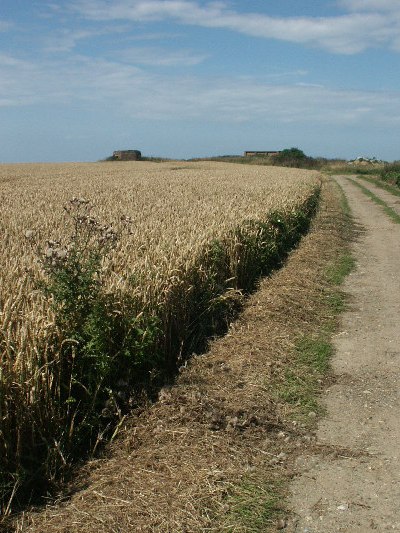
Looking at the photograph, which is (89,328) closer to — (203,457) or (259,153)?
(203,457)

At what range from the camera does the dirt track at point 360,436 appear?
3.86 metres

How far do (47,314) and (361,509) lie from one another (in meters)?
2.55

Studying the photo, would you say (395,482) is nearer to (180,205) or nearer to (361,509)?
(361,509)

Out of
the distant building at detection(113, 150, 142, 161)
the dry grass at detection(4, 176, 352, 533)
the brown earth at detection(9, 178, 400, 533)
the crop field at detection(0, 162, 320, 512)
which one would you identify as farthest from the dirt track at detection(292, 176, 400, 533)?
the distant building at detection(113, 150, 142, 161)

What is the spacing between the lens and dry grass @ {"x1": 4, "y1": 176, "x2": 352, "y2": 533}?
3697mm

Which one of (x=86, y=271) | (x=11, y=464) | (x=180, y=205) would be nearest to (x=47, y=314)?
(x=86, y=271)

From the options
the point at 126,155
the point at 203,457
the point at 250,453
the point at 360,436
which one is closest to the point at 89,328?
the point at 203,457

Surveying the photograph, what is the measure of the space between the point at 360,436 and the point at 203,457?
1361 mm

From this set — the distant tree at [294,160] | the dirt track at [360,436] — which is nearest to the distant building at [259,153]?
the distant tree at [294,160]

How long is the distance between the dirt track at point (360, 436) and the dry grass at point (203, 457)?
23 centimetres

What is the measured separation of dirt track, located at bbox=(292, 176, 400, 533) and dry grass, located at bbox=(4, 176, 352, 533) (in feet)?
0.76

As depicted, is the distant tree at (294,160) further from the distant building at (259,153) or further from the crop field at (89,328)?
the crop field at (89,328)

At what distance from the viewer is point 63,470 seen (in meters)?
4.19

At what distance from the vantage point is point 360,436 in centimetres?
492
